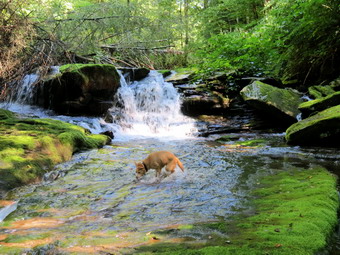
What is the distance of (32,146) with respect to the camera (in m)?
6.04

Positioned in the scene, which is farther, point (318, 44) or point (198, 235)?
point (318, 44)

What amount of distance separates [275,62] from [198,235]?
44.5 ft

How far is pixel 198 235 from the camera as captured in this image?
248 centimetres

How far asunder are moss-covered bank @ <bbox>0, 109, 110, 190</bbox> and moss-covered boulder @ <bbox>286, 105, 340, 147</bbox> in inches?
231

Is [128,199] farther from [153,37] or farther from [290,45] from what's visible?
[153,37]

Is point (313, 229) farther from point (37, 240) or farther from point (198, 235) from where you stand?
point (37, 240)

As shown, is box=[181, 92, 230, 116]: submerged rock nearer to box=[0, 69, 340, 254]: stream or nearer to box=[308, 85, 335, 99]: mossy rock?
box=[308, 85, 335, 99]: mossy rock

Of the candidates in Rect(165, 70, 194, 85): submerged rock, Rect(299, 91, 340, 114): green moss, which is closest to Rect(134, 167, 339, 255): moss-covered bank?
Rect(299, 91, 340, 114): green moss

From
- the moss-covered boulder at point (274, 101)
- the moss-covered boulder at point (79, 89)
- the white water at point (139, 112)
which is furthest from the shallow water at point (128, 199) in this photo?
the moss-covered boulder at point (79, 89)

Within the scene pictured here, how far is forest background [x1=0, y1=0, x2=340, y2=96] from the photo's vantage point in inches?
283

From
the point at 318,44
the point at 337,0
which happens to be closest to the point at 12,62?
the point at 337,0

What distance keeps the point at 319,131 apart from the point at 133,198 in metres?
5.71

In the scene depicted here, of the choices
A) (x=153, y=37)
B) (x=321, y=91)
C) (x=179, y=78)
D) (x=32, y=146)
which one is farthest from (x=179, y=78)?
(x=32, y=146)

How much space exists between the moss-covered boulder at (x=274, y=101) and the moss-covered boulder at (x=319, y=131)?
2.77m
